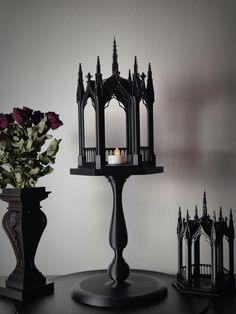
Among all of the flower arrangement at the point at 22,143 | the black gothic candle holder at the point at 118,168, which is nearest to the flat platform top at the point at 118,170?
the black gothic candle holder at the point at 118,168

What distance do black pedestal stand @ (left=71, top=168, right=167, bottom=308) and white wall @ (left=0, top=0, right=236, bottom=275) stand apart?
0.78 ft

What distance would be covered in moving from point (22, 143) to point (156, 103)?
1.82ft

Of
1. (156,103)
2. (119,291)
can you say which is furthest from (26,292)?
(156,103)

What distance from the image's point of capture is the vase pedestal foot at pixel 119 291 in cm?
118

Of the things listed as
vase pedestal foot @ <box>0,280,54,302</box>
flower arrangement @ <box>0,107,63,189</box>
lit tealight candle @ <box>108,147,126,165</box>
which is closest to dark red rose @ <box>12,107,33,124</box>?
flower arrangement @ <box>0,107,63,189</box>

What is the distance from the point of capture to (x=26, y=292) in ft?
4.09

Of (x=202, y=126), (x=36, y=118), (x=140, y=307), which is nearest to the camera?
(x=140, y=307)

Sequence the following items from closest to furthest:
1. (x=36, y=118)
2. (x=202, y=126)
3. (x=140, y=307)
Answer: (x=140, y=307)
(x=36, y=118)
(x=202, y=126)

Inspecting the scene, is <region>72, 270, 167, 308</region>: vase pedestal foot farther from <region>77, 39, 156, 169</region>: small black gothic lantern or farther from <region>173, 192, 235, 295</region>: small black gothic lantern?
<region>77, 39, 156, 169</region>: small black gothic lantern

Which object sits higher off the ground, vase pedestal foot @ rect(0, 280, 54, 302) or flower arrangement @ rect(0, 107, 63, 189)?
flower arrangement @ rect(0, 107, 63, 189)

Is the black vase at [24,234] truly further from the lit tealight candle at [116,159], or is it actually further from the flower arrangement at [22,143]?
the lit tealight candle at [116,159]

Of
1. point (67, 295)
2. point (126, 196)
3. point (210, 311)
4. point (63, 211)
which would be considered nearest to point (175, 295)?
point (210, 311)

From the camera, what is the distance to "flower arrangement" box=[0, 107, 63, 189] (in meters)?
1.25

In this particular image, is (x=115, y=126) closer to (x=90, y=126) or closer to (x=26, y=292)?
(x=90, y=126)
